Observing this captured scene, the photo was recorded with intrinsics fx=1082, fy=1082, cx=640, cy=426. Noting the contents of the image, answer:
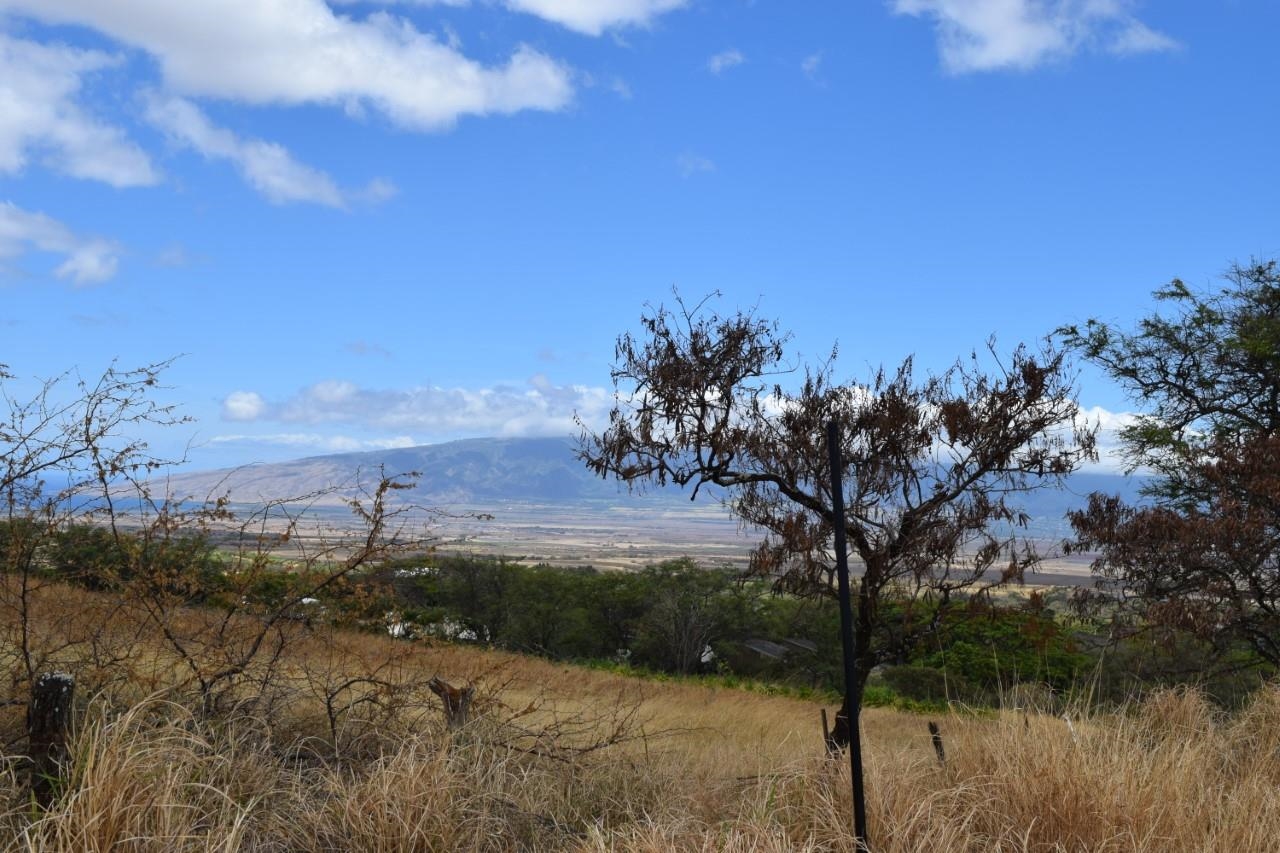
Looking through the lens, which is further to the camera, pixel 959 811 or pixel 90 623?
pixel 90 623

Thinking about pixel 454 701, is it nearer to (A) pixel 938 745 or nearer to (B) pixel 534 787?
(B) pixel 534 787

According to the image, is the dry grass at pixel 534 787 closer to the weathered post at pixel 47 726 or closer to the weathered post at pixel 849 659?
the weathered post at pixel 47 726

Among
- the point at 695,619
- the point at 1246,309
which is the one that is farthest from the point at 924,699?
the point at 1246,309

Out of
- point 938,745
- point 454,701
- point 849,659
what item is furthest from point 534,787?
point 938,745

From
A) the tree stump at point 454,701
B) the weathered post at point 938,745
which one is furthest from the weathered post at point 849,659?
the tree stump at point 454,701

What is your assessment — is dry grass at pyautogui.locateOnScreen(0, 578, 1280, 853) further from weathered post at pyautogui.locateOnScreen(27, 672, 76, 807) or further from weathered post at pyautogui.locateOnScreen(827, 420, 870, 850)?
weathered post at pyautogui.locateOnScreen(827, 420, 870, 850)

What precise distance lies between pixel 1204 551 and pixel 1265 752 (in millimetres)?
6679

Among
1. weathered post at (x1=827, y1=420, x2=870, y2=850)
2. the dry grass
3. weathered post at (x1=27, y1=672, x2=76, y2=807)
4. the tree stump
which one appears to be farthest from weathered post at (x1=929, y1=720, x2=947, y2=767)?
weathered post at (x1=27, y1=672, x2=76, y2=807)

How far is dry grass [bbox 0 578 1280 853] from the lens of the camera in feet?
17.7

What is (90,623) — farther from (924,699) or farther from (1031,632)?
(924,699)

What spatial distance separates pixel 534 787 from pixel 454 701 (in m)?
1.27

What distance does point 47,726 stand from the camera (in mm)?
5785

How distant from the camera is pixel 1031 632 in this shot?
43.0ft

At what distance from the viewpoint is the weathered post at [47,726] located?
18.8ft
